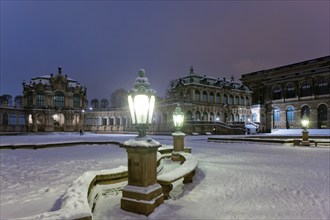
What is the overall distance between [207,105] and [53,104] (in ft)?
112

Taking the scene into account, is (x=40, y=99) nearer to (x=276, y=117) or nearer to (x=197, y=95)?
(x=197, y=95)

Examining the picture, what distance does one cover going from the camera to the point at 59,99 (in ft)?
179

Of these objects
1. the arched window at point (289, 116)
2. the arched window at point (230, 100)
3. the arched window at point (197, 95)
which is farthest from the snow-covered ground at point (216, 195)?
the arched window at point (230, 100)

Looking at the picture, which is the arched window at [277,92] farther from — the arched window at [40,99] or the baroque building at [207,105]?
the arched window at [40,99]

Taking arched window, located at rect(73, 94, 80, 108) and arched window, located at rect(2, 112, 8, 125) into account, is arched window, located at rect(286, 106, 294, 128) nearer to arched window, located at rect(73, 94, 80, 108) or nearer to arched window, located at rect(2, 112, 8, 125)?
arched window, located at rect(73, 94, 80, 108)

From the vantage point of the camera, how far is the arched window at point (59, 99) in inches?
2132

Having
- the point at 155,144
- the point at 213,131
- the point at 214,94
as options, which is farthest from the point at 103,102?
the point at 155,144

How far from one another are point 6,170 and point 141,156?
7.60 m

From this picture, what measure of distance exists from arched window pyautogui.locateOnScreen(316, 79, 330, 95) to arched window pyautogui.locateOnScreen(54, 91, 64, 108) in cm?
5450

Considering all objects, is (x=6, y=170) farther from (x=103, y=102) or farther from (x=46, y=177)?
(x=103, y=102)

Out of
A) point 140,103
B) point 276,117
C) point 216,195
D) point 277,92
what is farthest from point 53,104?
point 216,195

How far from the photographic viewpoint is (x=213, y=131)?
43031mm

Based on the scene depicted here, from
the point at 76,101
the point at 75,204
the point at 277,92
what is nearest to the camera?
the point at 75,204

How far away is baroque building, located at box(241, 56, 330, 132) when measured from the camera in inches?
1834
